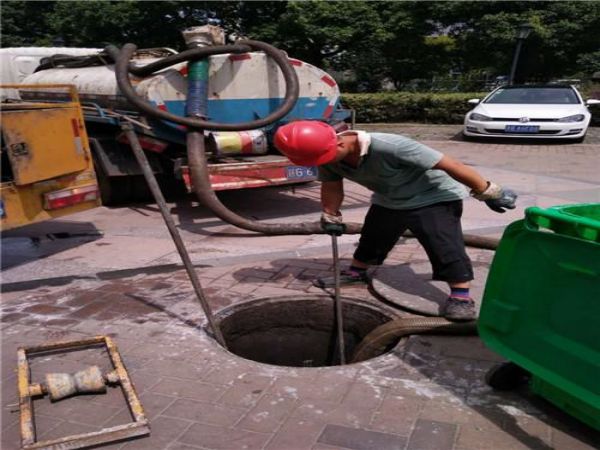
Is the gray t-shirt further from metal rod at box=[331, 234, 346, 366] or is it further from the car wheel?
the car wheel

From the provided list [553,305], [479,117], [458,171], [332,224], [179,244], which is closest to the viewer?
[553,305]

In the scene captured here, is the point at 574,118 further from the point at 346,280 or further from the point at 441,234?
the point at 441,234

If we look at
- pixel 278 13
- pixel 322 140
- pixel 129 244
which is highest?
pixel 278 13

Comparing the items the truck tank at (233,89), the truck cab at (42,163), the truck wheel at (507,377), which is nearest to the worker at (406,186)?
Result: the truck wheel at (507,377)

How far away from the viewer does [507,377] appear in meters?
2.56

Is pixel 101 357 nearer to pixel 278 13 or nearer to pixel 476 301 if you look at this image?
pixel 476 301

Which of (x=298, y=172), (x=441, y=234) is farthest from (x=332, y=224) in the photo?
(x=298, y=172)

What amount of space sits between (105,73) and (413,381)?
5.73 metres

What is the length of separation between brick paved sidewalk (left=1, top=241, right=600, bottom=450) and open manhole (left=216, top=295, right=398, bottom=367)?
14.8 inches

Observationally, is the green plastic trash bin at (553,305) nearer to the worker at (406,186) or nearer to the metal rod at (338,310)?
the worker at (406,186)

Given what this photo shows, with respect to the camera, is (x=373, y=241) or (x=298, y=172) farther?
(x=298, y=172)

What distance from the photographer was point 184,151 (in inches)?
259

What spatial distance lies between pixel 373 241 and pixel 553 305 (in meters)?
1.69

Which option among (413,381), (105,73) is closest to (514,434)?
(413,381)
